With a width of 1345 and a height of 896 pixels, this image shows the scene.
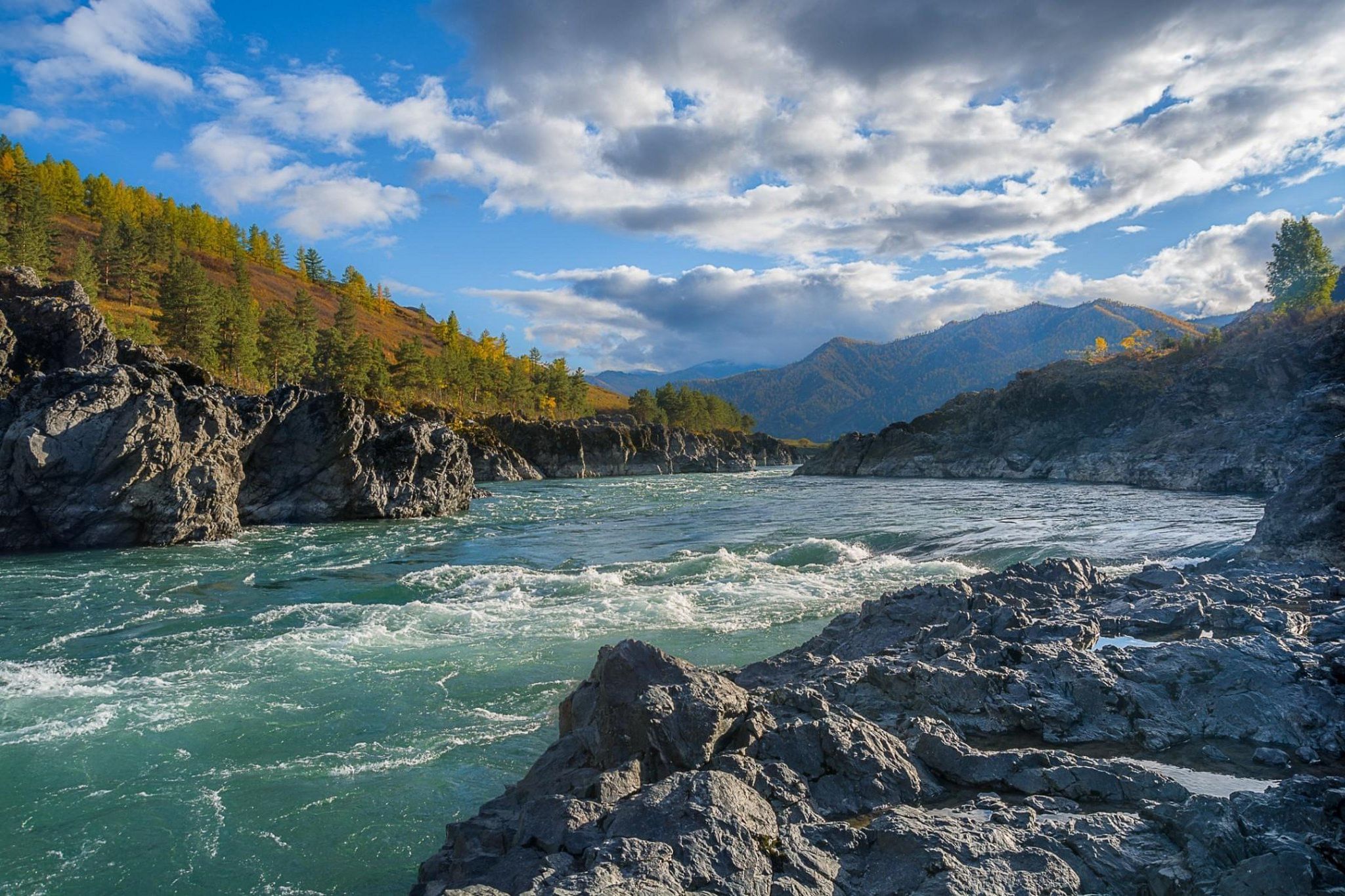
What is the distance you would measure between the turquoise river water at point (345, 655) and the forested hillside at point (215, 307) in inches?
2182

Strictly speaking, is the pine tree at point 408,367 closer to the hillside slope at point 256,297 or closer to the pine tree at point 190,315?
the hillside slope at point 256,297

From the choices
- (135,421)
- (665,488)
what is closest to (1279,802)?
(135,421)

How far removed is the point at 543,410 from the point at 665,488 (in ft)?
299

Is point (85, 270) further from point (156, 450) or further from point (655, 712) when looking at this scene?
point (655, 712)

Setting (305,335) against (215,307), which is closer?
(215,307)

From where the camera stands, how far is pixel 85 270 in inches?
3442

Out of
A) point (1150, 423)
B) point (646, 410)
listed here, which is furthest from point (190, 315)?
point (1150, 423)

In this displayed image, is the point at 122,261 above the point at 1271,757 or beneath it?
above

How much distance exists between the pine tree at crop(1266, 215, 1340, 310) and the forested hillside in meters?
118

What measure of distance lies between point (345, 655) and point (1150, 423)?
82.2 m

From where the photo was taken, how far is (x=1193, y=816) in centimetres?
537

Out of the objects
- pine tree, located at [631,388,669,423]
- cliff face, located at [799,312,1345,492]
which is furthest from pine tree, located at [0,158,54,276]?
pine tree, located at [631,388,669,423]

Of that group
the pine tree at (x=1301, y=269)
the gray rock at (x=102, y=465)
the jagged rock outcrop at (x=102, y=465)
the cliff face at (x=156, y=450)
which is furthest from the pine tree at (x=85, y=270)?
the pine tree at (x=1301, y=269)

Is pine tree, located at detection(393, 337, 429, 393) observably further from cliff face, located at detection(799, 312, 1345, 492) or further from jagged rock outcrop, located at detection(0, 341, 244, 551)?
jagged rock outcrop, located at detection(0, 341, 244, 551)
